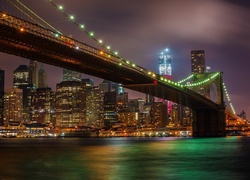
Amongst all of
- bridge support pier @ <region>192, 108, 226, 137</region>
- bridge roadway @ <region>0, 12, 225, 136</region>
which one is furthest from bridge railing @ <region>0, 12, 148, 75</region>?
bridge support pier @ <region>192, 108, 226, 137</region>

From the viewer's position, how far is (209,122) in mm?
95000

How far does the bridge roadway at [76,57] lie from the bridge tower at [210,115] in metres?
10.9

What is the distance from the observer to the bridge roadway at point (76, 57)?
1714 inches

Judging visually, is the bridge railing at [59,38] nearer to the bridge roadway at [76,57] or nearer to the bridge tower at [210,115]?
the bridge roadway at [76,57]

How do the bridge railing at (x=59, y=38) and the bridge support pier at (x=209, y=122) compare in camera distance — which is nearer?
the bridge railing at (x=59, y=38)

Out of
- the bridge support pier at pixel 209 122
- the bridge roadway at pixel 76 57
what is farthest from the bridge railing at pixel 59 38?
the bridge support pier at pixel 209 122

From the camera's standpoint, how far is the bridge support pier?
92938 millimetres

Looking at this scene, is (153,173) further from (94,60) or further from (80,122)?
(80,122)

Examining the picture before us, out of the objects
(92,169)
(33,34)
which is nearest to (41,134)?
(33,34)

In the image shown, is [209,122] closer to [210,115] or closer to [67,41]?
[210,115]

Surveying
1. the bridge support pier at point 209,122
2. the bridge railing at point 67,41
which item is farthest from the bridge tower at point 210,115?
the bridge railing at point 67,41

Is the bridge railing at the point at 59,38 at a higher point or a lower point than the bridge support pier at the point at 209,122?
higher

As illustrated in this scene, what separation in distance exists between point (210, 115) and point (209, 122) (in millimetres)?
1618

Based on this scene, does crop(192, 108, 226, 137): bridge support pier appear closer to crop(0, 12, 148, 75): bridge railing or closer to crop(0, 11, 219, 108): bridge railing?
crop(0, 11, 219, 108): bridge railing
